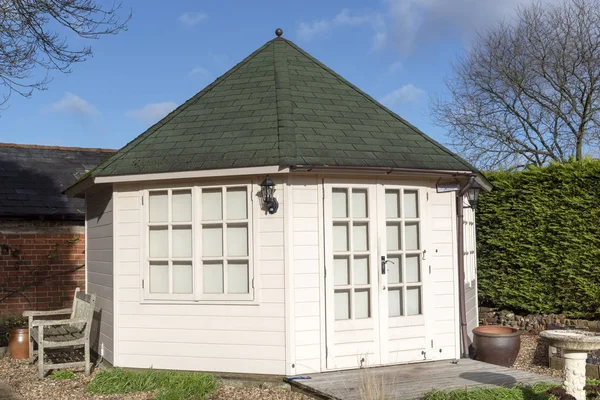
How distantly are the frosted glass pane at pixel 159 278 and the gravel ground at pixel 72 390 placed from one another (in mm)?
1331

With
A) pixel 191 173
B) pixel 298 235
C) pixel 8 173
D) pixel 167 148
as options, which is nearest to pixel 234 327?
pixel 298 235

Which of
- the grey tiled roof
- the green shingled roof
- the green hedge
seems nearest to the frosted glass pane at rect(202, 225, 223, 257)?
the green shingled roof

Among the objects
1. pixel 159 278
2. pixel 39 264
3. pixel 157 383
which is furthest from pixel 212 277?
pixel 39 264

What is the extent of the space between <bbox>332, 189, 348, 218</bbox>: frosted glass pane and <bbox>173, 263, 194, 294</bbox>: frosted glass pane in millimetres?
1909

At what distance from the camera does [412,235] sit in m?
8.62

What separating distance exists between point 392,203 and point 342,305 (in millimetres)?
1430

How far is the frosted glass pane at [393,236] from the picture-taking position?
8.45 meters

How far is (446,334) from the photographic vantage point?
8.75 meters

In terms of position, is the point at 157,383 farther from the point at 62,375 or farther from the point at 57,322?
the point at 57,322

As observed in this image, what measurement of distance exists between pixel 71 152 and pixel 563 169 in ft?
34.8

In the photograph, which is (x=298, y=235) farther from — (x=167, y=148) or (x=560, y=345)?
(x=560, y=345)

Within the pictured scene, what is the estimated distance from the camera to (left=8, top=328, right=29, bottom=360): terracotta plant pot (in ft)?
34.0

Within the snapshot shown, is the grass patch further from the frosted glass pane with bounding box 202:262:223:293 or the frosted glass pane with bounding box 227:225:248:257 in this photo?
the frosted glass pane with bounding box 227:225:248:257

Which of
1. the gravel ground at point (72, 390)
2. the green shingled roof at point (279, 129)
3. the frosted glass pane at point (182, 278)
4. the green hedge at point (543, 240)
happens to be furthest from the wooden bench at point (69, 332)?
the green hedge at point (543, 240)
